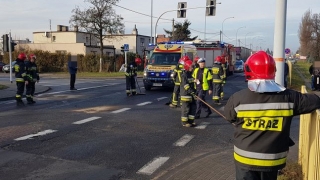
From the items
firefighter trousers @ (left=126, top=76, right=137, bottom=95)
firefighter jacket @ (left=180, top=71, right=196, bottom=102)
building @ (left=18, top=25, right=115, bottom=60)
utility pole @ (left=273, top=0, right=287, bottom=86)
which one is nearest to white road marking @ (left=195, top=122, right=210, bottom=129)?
firefighter jacket @ (left=180, top=71, right=196, bottom=102)

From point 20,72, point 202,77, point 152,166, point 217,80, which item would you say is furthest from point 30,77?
point 152,166

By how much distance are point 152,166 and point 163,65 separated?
14177 millimetres

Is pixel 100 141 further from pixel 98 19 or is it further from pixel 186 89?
pixel 98 19

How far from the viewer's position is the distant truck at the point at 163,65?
64.9 ft

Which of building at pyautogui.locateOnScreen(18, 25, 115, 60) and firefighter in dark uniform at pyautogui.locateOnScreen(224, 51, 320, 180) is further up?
building at pyautogui.locateOnScreen(18, 25, 115, 60)

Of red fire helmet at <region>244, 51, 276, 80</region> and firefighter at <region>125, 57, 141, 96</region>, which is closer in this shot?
red fire helmet at <region>244, 51, 276, 80</region>

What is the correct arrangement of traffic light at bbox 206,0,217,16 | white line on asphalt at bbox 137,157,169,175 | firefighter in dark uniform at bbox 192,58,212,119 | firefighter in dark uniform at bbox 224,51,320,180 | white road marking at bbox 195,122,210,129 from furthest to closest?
traffic light at bbox 206,0,217,16
firefighter in dark uniform at bbox 192,58,212,119
white road marking at bbox 195,122,210,129
white line on asphalt at bbox 137,157,169,175
firefighter in dark uniform at bbox 224,51,320,180

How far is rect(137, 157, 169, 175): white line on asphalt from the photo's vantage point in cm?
621

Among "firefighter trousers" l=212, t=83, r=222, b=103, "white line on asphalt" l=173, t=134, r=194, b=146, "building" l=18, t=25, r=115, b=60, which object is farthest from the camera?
"building" l=18, t=25, r=115, b=60

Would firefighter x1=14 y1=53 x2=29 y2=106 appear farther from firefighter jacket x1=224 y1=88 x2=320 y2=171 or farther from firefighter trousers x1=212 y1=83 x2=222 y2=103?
firefighter jacket x1=224 y1=88 x2=320 y2=171

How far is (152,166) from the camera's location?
21.3 ft

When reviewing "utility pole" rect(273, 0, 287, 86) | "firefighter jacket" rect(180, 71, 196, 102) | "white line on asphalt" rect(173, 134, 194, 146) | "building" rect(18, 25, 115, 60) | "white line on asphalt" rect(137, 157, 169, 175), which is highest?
"building" rect(18, 25, 115, 60)

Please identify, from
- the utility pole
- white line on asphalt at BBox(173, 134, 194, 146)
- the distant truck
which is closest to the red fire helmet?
the utility pole

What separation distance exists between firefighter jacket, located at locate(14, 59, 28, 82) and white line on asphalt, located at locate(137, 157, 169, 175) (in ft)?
31.7
